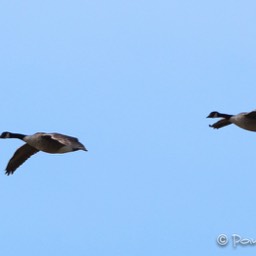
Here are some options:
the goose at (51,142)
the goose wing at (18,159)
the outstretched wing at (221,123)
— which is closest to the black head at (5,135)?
the goose at (51,142)

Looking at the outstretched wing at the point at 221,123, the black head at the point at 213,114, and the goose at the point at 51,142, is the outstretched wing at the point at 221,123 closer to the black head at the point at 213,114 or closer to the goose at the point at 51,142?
the black head at the point at 213,114

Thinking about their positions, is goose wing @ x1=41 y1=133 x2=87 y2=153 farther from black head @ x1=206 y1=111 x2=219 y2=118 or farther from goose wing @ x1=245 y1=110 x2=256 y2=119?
black head @ x1=206 y1=111 x2=219 y2=118

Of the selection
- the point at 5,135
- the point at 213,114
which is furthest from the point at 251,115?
the point at 5,135

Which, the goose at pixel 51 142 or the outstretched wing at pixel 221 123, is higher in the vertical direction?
the outstretched wing at pixel 221 123

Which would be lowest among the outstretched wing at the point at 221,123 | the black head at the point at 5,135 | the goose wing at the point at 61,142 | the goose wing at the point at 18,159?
the goose wing at the point at 61,142

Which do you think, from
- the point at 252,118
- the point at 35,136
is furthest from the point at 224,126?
the point at 35,136

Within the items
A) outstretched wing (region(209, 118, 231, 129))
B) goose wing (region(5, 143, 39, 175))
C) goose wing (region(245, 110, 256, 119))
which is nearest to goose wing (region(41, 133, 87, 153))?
goose wing (region(5, 143, 39, 175))

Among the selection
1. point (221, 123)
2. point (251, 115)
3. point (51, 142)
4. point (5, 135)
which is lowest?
point (51, 142)

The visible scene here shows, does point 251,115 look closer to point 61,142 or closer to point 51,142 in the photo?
point 61,142

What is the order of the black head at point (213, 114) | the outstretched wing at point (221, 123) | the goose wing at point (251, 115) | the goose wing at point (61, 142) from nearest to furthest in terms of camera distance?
1. the goose wing at point (61, 142)
2. the goose wing at point (251, 115)
3. the black head at point (213, 114)
4. the outstretched wing at point (221, 123)

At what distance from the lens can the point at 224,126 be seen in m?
23.1

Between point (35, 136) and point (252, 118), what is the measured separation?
5.54m

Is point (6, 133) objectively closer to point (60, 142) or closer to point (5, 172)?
point (5, 172)

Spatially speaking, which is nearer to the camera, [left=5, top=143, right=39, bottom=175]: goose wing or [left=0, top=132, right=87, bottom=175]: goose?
[left=0, top=132, right=87, bottom=175]: goose
